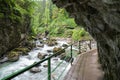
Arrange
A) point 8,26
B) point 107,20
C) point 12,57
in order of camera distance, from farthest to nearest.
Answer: point 8,26 < point 12,57 < point 107,20

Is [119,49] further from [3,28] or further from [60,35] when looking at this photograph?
[60,35]

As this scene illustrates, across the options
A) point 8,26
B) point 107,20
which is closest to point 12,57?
point 8,26

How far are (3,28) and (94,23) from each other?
11209mm

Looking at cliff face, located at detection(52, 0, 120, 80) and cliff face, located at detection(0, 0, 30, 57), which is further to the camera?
cliff face, located at detection(0, 0, 30, 57)

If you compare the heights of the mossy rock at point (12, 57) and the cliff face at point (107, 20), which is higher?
the cliff face at point (107, 20)

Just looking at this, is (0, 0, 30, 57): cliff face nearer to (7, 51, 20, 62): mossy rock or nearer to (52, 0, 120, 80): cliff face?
(7, 51, 20, 62): mossy rock

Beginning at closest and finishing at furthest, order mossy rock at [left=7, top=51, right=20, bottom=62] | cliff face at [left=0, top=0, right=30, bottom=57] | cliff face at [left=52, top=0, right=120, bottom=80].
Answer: cliff face at [left=52, top=0, right=120, bottom=80], cliff face at [left=0, top=0, right=30, bottom=57], mossy rock at [left=7, top=51, right=20, bottom=62]

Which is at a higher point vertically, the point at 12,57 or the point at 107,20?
the point at 107,20

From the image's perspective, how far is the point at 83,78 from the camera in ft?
20.0

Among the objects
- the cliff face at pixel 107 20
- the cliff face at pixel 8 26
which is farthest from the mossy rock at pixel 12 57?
the cliff face at pixel 107 20

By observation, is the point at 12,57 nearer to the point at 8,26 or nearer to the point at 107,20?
the point at 8,26

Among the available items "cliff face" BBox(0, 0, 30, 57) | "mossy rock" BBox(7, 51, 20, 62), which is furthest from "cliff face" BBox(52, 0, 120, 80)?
"mossy rock" BBox(7, 51, 20, 62)

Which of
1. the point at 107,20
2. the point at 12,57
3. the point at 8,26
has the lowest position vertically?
the point at 12,57

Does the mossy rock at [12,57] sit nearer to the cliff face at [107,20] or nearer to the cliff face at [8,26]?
the cliff face at [8,26]
